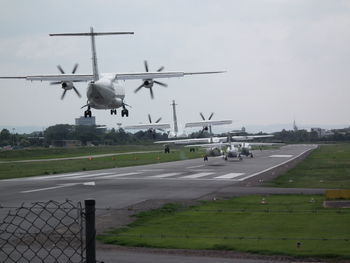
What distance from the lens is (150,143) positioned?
169m

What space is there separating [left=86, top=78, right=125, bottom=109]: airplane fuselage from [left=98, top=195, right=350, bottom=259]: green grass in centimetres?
1830

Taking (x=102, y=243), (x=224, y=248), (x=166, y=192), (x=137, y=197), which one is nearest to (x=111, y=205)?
(x=137, y=197)

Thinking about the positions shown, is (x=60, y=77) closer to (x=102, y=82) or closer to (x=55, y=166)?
(x=102, y=82)

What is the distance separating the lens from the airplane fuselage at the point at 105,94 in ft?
130

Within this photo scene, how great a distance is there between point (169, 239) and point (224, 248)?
6.34 ft

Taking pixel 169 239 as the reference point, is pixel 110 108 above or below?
above

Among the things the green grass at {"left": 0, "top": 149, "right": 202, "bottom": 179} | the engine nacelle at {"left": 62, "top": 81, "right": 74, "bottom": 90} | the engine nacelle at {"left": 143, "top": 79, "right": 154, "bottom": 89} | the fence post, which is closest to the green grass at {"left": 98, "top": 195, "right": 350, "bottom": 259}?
the fence post

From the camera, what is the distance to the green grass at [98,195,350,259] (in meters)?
13.9

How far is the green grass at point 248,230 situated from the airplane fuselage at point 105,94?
18.3 metres

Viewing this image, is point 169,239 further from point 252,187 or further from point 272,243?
point 252,187

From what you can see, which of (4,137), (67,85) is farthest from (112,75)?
(4,137)

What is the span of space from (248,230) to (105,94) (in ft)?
83.1

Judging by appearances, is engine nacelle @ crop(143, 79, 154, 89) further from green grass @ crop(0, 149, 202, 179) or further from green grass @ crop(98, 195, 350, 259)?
green grass @ crop(98, 195, 350, 259)

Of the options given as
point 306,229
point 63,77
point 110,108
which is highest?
point 63,77
